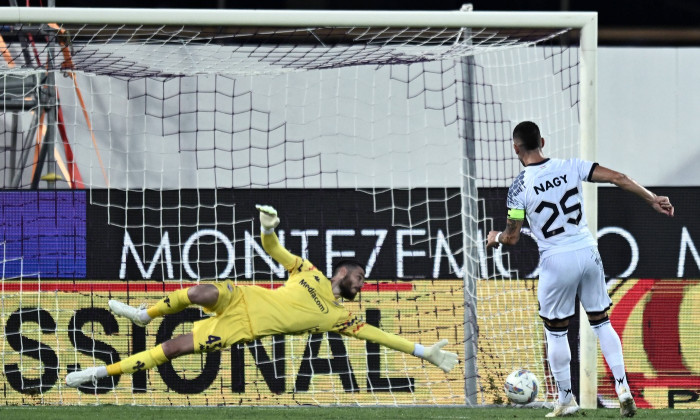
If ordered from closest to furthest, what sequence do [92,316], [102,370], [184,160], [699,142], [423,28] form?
[102,370], [423,28], [92,316], [184,160], [699,142]

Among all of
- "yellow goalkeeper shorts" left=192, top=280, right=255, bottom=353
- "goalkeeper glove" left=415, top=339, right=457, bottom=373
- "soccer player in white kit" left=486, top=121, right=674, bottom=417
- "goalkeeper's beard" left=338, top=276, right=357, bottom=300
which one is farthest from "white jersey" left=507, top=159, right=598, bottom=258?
"yellow goalkeeper shorts" left=192, top=280, right=255, bottom=353

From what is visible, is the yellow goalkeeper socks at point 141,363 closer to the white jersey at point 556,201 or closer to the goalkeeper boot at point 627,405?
the white jersey at point 556,201

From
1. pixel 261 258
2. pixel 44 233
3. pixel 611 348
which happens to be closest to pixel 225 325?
pixel 261 258

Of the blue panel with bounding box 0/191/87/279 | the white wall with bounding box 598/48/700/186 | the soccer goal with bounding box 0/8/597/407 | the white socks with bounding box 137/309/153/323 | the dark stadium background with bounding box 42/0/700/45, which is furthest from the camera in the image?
the dark stadium background with bounding box 42/0/700/45

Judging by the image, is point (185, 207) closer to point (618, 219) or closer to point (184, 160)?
point (184, 160)

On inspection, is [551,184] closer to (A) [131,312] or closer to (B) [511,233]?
(B) [511,233]

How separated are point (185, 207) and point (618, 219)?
11.4 ft

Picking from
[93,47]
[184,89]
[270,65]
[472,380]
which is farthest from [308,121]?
[472,380]

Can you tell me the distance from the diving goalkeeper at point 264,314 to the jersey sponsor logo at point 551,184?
1108mm

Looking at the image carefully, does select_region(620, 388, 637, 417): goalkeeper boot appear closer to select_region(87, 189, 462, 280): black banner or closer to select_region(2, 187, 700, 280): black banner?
select_region(2, 187, 700, 280): black banner

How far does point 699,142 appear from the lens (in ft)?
39.4

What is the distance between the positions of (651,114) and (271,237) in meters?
6.92

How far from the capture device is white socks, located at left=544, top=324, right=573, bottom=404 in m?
6.71

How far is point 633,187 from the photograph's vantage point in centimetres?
642
